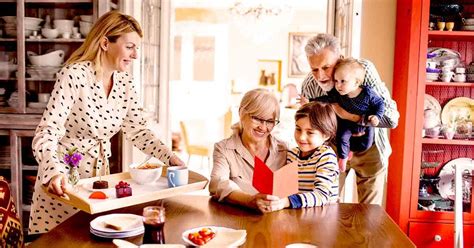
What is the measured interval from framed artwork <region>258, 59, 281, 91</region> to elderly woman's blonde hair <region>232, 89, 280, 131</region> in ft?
20.6

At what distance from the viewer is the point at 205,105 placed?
27.5 ft

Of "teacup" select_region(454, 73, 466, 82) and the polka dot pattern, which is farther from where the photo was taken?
"teacup" select_region(454, 73, 466, 82)

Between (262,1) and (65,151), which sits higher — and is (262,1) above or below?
above

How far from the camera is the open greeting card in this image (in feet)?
5.73

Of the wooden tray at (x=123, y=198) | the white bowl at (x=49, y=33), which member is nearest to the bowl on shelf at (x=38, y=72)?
the white bowl at (x=49, y=33)

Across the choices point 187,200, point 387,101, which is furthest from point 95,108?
point 387,101

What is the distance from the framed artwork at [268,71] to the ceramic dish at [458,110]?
196 inches

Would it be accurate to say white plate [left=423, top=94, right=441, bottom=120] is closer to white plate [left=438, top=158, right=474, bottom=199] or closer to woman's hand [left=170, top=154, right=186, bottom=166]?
white plate [left=438, top=158, right=474, bottom=199]

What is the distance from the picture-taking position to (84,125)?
222cm

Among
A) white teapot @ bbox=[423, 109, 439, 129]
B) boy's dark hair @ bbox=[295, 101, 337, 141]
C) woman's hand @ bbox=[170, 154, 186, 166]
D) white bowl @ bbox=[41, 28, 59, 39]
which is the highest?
white bowl @ bbox=[41, 28, 59, 39]

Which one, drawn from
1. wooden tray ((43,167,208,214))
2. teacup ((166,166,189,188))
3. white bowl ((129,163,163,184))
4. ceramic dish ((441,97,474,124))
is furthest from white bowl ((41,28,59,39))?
ceramic dish ((441,97,474,124))

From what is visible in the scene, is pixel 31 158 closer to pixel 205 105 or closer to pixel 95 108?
pixel 95 108

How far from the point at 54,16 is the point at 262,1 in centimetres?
339

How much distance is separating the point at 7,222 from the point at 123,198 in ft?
1.36
